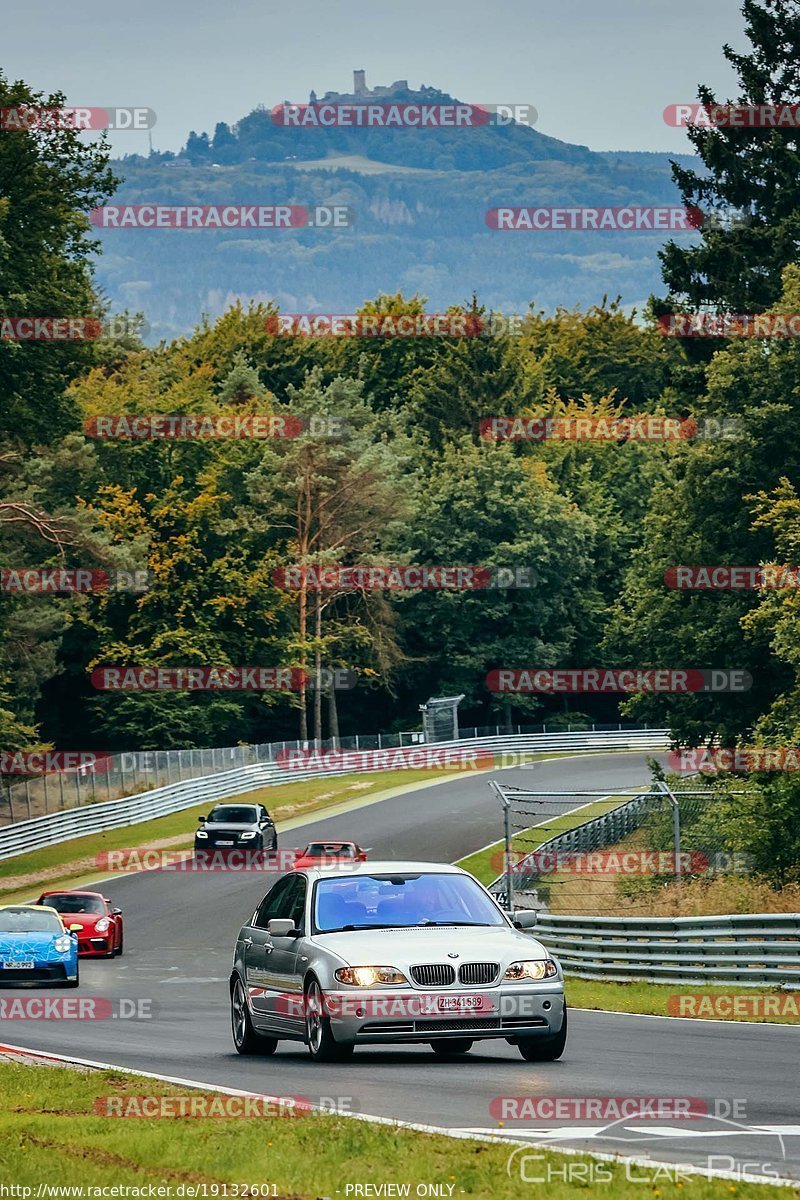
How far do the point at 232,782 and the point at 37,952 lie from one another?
4401 centimetres

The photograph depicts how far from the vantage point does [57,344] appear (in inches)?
1918

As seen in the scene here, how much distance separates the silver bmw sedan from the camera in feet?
45.7

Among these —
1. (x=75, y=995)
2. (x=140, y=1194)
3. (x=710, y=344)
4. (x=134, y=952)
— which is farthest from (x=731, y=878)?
(x=710, y=344)

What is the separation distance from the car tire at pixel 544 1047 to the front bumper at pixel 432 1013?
0.33 meters

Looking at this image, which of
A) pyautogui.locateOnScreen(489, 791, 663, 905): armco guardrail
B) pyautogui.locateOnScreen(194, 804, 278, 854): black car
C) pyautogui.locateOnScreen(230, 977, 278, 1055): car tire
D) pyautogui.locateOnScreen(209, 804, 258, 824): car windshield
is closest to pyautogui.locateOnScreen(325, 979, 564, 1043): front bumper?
pyautogui.locateOnScreen(230, 977, 278, 1055): car tire

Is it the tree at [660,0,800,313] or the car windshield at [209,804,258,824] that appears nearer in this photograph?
the car windshield at [209,804,258,824]

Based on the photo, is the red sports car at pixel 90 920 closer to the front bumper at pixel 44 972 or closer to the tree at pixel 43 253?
the front bumper at pixel 44 972

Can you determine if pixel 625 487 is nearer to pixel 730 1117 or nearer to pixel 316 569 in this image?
pixel 316 569

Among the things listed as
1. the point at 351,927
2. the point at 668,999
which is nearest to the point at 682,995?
the point at 668,999

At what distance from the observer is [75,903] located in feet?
111

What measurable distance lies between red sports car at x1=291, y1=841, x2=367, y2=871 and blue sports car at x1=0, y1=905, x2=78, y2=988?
1484cm

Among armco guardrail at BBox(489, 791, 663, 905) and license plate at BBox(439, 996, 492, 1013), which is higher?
license plate at BBox(439, 996, 492, 1013)

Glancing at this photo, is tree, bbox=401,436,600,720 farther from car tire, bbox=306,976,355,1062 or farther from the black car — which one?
car tire, bbox=306,976,355,1062

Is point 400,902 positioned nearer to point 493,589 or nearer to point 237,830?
point 237,830
